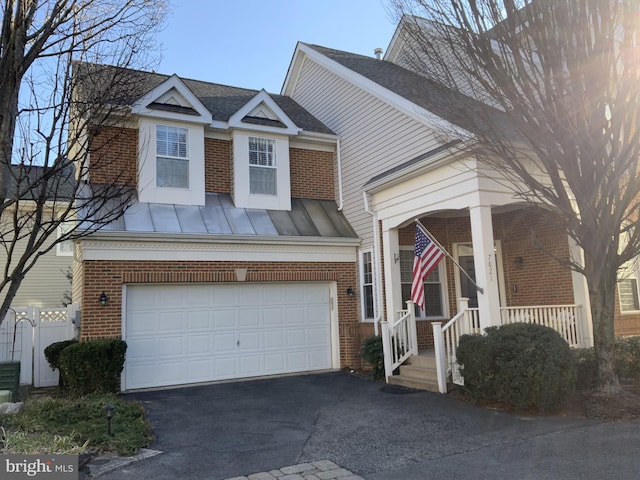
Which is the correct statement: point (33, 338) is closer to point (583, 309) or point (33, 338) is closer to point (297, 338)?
point (297, 338)

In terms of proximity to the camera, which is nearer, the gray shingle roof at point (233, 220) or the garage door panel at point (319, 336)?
the gray shingle roof at point (233, 220)

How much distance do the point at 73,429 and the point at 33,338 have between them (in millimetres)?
5441

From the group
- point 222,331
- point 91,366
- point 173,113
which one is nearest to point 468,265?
point 222,331

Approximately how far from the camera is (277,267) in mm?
11602

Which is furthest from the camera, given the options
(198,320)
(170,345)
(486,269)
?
(198,320)

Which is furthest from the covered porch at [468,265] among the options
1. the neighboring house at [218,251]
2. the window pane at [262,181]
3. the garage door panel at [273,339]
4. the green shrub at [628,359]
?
the window pane at [262,181]

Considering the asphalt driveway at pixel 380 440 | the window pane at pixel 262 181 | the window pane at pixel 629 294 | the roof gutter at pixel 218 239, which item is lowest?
the asphalt driveway at pixel 380 440

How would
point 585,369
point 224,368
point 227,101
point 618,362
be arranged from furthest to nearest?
point 227,101, point 224,368, point 618,362, point 585,369

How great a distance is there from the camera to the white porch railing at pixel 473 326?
8625 mm

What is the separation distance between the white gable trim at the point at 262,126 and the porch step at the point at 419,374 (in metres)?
6.42

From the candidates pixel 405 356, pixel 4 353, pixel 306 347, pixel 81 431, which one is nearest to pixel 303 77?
pixel 306 347

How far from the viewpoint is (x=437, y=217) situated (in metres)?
12.2

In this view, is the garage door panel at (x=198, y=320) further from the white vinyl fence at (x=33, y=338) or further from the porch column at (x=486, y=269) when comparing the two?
the porch column at (x=486, y=269)

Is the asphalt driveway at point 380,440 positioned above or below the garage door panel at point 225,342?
below
